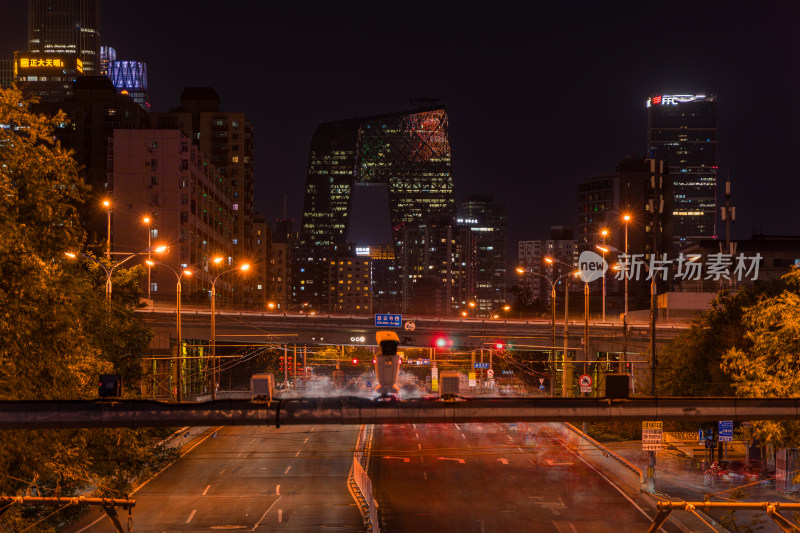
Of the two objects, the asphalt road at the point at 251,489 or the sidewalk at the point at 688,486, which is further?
the sidewalk at the point at 688,486

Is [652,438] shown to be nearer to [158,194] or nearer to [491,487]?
[491,487]

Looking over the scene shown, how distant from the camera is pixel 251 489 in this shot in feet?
150

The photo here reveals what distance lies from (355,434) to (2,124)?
54.8 metres

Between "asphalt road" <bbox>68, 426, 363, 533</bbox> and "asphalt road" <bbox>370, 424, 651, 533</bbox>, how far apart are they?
8.40 ft

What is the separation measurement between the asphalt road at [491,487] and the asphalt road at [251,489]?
2561 millimetres

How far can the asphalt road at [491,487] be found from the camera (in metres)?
37.7

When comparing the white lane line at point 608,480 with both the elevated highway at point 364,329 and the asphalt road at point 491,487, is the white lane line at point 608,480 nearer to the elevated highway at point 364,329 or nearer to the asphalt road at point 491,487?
the asphalt road at point 491,487

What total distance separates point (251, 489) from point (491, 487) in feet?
40.8

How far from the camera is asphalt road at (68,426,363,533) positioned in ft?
123

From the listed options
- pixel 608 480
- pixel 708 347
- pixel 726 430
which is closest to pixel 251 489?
pixel 608 480

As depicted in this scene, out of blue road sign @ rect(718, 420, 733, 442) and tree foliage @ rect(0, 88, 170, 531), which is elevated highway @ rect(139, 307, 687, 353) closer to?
blue road sign @ rect(718, 420, 733, 442)

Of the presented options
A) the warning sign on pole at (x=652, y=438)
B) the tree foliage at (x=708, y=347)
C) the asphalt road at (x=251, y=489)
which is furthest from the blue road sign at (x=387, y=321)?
the warning sign on pole at (x=652, y=438)

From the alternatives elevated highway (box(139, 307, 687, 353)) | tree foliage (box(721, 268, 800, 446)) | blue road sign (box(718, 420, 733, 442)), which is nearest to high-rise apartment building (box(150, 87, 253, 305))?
elevated highway (box(139, 307, 687, 353))

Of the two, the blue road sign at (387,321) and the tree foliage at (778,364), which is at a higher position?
the tree foliage at (778,364)
